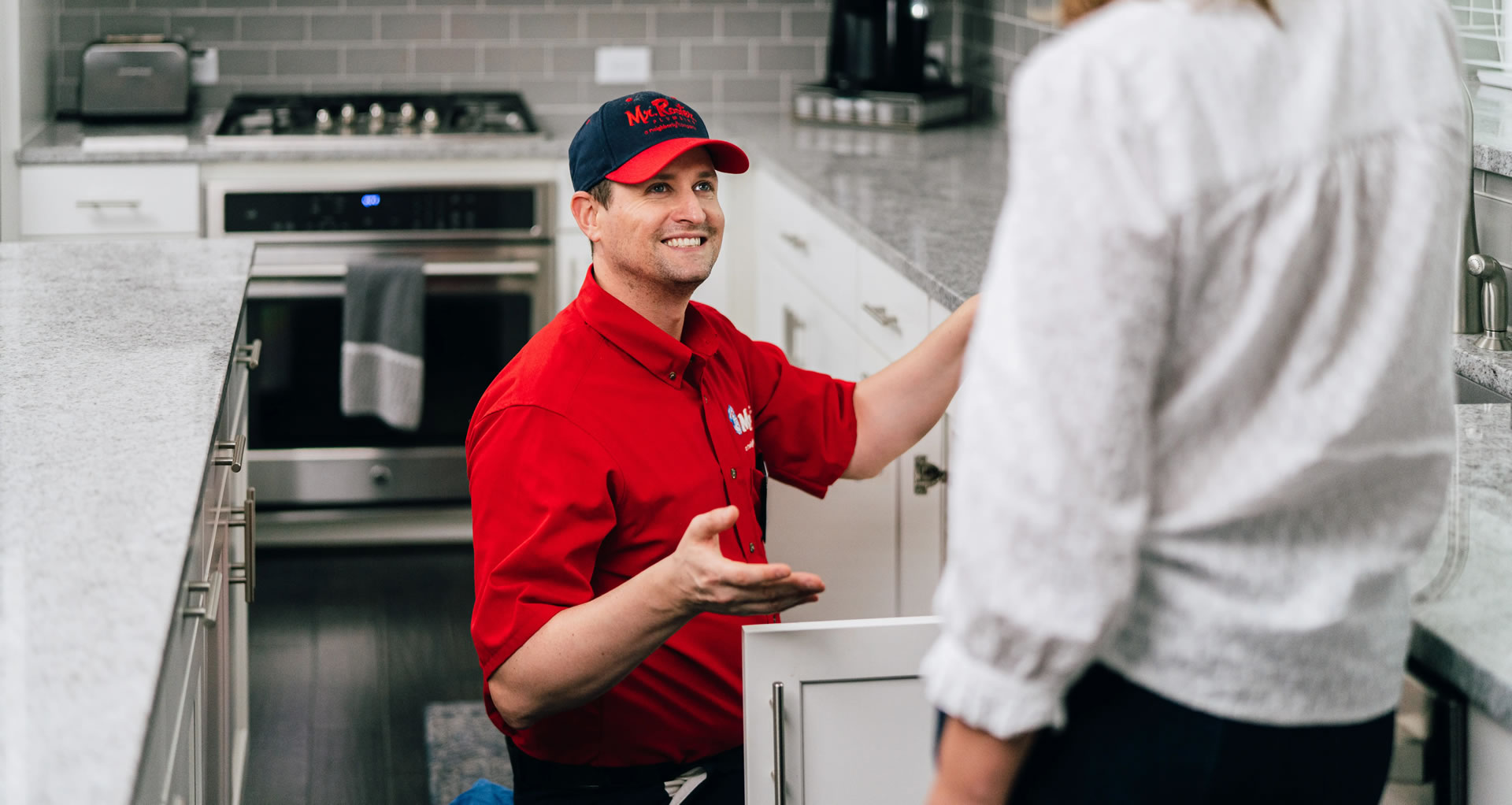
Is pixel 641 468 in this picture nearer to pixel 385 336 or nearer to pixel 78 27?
pixel 385 336

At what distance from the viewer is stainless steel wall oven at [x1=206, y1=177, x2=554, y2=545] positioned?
3.43m

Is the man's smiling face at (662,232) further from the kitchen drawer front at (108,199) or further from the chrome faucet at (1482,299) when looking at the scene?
the kitchen drawer front at (108,199)

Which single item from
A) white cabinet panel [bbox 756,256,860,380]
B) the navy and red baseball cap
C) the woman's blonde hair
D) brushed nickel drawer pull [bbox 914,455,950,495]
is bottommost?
brushed nickel drawer pull [bbox 914,455,950,495]

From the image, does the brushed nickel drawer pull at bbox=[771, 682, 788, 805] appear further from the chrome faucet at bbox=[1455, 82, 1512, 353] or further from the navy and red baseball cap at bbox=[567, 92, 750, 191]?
the chrome faucet at bbox=[1455, 82, 1512, 353]

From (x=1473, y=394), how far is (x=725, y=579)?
3.22 feet

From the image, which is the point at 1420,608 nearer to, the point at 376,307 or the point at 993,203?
the point at 993,203

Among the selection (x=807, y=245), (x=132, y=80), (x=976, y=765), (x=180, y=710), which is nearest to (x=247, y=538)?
(x=180, y=710)

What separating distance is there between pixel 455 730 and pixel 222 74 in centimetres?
228

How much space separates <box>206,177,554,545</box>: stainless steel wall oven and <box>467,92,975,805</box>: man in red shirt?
6.28 feet

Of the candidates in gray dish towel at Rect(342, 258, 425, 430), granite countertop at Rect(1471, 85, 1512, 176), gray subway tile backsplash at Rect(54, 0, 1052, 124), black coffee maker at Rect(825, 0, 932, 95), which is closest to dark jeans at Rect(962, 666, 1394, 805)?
granite countertop at Rect(1471, 85, 1512, 176)

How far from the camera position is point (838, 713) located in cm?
120

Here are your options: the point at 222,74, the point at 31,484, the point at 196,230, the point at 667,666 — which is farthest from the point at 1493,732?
the point at 222,74

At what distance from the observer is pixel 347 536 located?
3527 mm

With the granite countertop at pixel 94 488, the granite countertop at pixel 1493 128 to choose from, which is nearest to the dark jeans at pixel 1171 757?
the granite countertop at pixel 94 488
